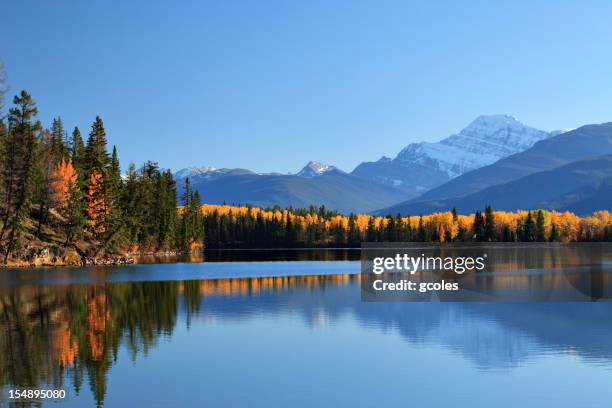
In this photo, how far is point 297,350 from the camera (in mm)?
43688

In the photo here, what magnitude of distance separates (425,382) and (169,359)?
1406cm

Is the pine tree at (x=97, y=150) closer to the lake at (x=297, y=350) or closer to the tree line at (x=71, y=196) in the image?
the tree line at (x=71, y=196)

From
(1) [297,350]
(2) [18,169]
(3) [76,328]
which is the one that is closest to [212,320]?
(3) [76,328]

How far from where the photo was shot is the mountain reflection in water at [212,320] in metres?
38.6

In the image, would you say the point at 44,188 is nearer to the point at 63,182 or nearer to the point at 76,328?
the point at 63,182

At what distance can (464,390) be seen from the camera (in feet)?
110

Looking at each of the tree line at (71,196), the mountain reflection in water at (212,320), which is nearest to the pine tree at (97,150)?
the tree line at (71,196)

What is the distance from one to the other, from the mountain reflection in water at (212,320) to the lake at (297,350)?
0.47ft

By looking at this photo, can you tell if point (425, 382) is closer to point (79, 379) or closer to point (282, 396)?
point (282, 396)

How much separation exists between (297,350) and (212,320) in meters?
14.2

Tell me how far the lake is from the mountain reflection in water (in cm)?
14

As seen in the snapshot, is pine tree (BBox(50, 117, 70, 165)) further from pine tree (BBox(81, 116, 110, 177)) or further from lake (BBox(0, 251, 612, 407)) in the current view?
lake (BBox(0, 251, 612, 407))

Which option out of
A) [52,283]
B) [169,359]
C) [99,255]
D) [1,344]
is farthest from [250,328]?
[99,255]

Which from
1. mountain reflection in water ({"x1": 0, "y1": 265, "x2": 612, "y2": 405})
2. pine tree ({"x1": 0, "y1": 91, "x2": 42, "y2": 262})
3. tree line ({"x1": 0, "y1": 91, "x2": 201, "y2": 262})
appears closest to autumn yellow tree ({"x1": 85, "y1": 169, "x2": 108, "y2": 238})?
tree line ({"x1": 0, "y1": 91, "x2": 201, "y2": 262})
